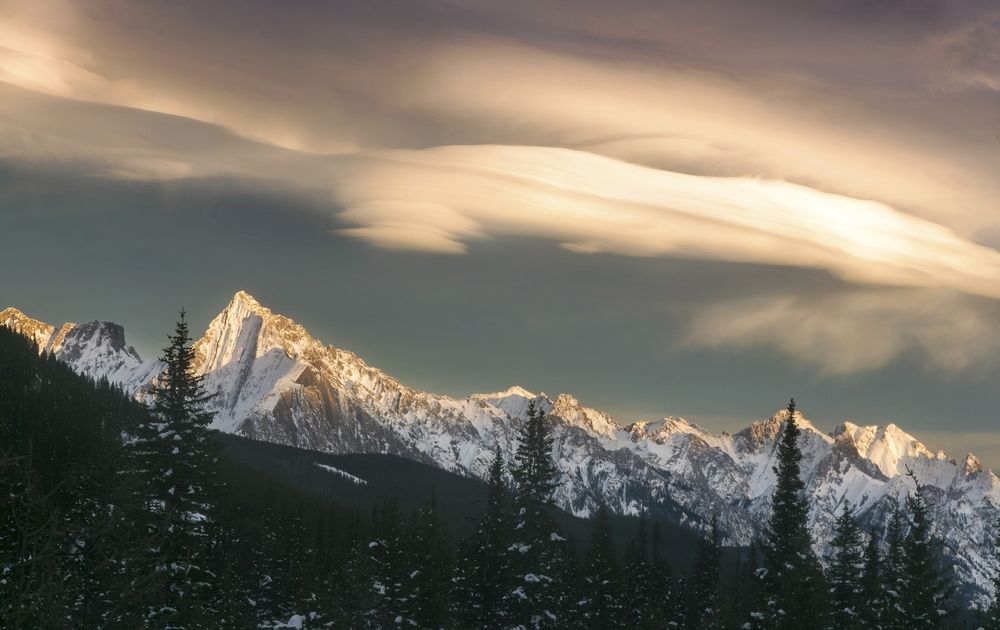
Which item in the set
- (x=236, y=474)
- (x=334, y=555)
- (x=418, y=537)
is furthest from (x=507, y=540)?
(x=236, y=474)

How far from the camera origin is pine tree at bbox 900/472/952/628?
66.2 m

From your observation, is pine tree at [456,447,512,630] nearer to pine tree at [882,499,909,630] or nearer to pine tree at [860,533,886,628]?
pine tree at [882,499,909,630]

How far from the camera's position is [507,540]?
63.4m

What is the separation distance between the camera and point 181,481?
43.8 meters

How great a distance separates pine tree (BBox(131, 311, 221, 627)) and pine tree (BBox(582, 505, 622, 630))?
1796 inches

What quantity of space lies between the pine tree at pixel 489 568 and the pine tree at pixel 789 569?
14.7 m

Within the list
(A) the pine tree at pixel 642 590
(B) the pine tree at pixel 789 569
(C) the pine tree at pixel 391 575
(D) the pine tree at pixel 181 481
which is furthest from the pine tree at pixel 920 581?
(D) the pine tree at pixel 181 481

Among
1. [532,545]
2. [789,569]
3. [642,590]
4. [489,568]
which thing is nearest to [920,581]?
[789,569]

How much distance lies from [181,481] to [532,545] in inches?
955

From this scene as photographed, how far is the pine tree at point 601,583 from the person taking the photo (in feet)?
284

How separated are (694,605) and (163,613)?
229 ft

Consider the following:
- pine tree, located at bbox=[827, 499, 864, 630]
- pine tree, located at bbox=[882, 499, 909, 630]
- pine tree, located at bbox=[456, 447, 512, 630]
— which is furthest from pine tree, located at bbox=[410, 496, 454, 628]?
pine tree, located at bbox=[882, 499, 909, 630]

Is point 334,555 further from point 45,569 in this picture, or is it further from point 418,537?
point 45,569

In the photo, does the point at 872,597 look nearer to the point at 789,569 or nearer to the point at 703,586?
the point at 789,569
